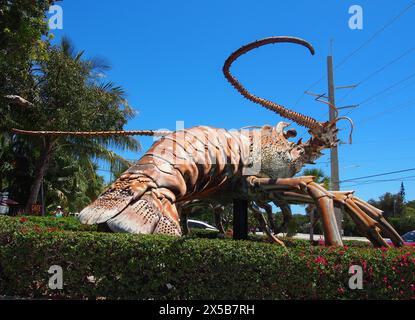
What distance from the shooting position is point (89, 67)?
20.2m

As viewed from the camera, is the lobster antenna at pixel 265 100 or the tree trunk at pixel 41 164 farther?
the tree trunk at pixel 41 164

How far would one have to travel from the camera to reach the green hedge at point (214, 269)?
16.1 feet

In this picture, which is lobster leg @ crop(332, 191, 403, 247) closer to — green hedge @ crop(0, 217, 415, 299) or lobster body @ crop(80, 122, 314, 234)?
green hedge @ crop(0, 217, 415, 299)

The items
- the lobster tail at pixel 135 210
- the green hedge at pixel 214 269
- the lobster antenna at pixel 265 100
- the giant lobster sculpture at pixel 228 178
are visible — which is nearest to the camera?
the green hedge at pixel 214 269

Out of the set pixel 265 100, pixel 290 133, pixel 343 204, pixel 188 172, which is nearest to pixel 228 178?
pixel 188 172

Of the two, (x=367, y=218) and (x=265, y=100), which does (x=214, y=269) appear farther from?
(x=265, y=100)

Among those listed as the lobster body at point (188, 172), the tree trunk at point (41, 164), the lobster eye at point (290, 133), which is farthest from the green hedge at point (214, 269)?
the tree trunk at point (41, 164)

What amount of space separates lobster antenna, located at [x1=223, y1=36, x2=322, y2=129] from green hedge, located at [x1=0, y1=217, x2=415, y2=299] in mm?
2791

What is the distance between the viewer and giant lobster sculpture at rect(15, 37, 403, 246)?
18.8 feet

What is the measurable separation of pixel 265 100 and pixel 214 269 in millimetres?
3557

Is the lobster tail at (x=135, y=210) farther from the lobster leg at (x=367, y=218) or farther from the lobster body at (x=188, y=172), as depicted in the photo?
the lobster leg at (x=367, y=218)

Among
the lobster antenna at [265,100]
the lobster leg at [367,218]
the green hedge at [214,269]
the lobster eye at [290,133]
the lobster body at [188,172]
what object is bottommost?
the green hedge at [214,269]

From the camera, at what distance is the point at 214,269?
5000 millimetres

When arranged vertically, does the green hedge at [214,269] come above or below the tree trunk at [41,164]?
below
